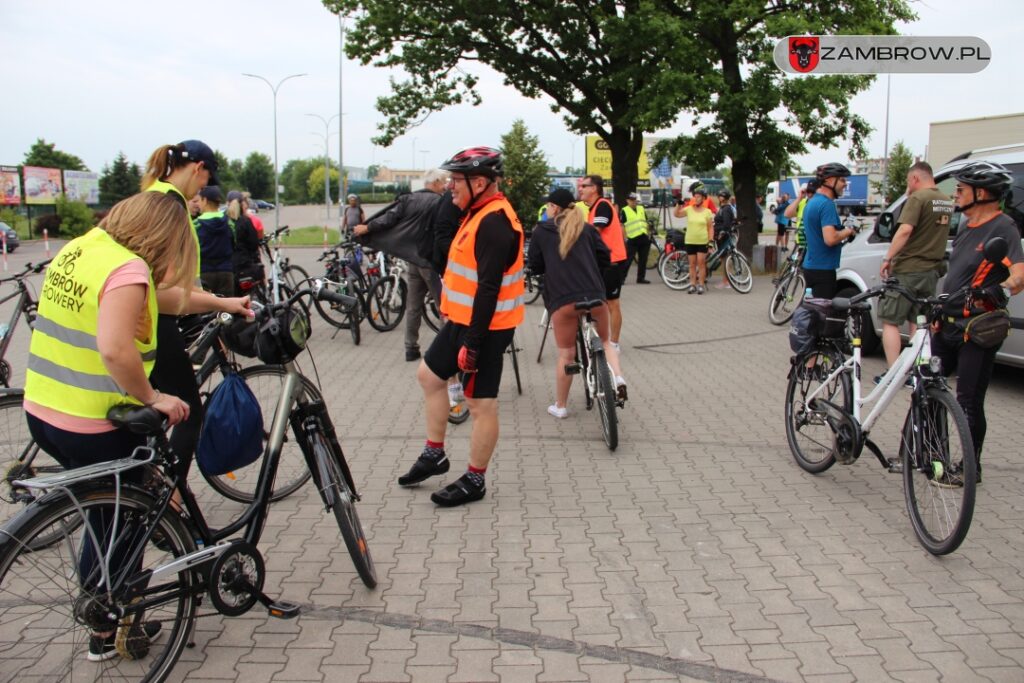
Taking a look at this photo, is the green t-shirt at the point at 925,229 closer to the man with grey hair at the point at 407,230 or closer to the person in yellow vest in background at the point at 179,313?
the man with grey hair at the point at 407,230

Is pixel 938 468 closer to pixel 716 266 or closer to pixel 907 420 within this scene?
pixel 907 420

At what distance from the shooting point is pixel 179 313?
3689mm

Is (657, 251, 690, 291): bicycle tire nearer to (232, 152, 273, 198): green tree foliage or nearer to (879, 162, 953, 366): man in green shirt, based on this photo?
(879, 162, 953, 366): man in green shirt

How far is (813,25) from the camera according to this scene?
16.9 m

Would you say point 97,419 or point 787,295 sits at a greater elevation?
point 97,419

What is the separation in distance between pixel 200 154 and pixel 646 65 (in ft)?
55.3

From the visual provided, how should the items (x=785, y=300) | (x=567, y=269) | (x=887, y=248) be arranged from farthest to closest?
1. (x=785, y=300)
2. (x=887, y=248)
3. (x=567, y=269)

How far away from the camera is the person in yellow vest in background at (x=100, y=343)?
9.71ft

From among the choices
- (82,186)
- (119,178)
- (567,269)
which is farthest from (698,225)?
(119,178)

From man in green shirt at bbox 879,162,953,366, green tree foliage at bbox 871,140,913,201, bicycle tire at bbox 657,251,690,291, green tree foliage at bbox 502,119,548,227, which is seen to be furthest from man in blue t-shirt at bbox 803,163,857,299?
green tree foliage at bbox 871,140,913,201

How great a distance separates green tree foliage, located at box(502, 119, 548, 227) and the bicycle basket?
2236cm

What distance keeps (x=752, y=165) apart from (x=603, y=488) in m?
15.8

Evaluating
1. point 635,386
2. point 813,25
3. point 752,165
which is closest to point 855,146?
point 752,165

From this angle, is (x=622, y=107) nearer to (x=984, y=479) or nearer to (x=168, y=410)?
(x=984, y=479)
